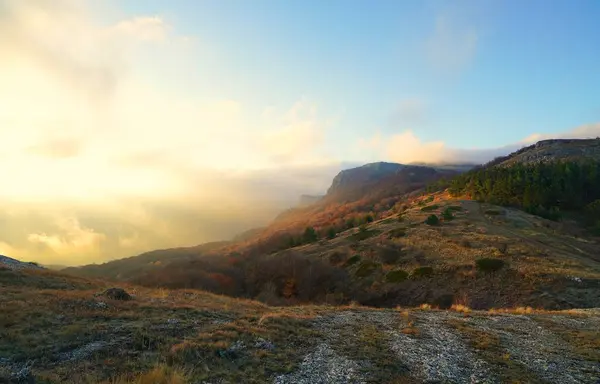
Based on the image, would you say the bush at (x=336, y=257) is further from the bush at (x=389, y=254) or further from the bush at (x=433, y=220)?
the bush at (x=433, y=220)

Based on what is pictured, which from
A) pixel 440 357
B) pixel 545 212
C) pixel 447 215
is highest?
pixel 447 215

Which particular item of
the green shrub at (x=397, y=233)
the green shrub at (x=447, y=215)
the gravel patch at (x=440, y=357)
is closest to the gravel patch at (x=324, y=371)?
the gravel patch at (x=440, y=357)

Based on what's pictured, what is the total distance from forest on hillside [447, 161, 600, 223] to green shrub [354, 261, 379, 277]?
43.3m

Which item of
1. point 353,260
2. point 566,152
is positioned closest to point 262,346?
point 353,260

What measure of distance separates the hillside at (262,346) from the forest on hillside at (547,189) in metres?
66.9

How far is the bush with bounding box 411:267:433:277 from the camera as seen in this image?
50.8 metres

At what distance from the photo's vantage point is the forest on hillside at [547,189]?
3187 inches

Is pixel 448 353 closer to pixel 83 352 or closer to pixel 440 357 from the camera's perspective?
pixel 440 357

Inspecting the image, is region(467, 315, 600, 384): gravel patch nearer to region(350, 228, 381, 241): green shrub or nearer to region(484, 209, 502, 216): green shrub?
region(484, 209, 502, 216): green shrub

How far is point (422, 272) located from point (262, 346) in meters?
40.4

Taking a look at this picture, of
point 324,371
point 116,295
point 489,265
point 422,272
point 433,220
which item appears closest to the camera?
point 324,371

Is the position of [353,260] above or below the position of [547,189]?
below

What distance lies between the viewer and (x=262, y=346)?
648 inches

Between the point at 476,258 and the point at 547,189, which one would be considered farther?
the point at 547,189
